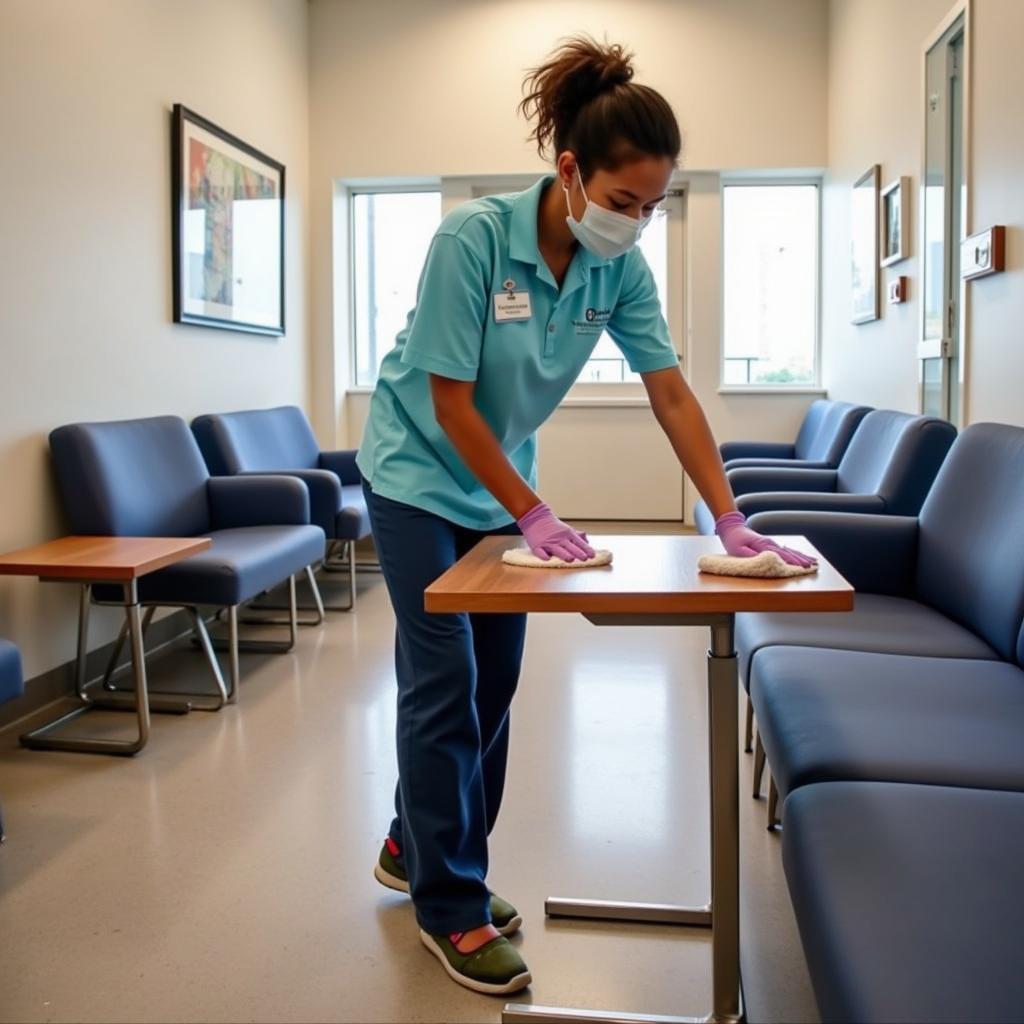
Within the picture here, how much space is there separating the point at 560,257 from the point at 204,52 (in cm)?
349

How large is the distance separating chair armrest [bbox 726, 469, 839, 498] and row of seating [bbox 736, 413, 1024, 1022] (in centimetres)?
140

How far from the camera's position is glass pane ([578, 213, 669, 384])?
20.4 ft

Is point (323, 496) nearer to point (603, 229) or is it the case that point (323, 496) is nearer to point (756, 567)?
point (603, 229)

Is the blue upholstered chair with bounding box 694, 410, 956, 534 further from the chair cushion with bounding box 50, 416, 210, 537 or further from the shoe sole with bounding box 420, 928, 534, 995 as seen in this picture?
the chair cushion with bounding box 50, 416, 210, 537

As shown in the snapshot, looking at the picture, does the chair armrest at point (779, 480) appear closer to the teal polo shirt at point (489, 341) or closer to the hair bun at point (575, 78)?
the teal polo shirt at point (489, 341)

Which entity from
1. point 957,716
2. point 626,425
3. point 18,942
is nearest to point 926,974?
point 957,716

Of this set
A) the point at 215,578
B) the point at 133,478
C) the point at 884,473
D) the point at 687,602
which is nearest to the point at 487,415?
the point at 687,602

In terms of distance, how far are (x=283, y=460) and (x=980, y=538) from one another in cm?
330

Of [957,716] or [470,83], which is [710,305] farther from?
[957,716]

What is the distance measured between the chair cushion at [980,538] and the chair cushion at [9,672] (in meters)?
1.99

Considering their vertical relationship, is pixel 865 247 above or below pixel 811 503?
above

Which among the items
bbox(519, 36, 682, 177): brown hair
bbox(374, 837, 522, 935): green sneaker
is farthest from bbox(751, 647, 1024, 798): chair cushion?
bbox(519, 36, 682, 177): brown hair

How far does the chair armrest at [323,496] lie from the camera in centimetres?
424

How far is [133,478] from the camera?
3389 millimetres
